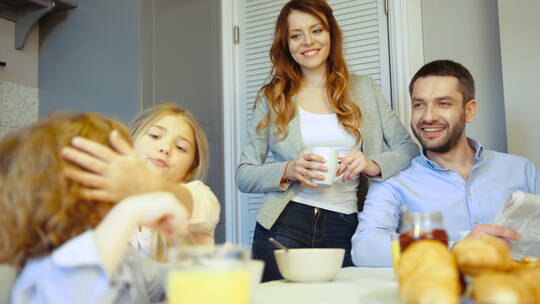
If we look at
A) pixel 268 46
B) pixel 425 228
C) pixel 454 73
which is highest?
pixel 268 46

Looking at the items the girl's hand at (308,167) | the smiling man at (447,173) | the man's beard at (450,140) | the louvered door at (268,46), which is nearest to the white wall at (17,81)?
the louvered door at (268,46)

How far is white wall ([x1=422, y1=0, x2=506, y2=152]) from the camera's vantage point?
2.00 meters

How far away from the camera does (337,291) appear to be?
2.54 feet

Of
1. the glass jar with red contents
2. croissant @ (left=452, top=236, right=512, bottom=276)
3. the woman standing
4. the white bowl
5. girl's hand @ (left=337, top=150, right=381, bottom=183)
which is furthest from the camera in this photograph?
the woman standing

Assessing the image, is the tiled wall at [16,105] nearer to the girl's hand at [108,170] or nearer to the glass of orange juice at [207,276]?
the girl's hand at [108,170]

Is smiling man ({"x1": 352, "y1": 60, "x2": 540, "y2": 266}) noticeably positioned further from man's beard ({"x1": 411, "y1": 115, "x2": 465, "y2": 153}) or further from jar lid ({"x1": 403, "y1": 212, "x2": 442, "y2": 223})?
jar lid ({"x1": 403, "y1": 212, "x2": 442, "y2": 223})

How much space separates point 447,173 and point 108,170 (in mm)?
1177

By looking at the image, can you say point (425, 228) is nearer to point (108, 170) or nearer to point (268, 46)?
point (108, 170)

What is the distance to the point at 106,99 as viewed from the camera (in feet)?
6.91

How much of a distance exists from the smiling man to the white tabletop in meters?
0.49

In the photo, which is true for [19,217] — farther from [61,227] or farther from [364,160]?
[364,160]

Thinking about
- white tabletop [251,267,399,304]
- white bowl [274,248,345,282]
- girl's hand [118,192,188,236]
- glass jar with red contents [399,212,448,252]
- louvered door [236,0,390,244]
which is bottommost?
white tabletop [251,267,399,304]

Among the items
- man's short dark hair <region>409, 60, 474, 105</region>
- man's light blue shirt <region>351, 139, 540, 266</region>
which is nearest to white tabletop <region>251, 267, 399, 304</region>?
man's light blue shirt <region>351, 139, 540, 266</region>

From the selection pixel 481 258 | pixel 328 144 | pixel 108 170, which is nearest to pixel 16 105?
pixel 328 144
